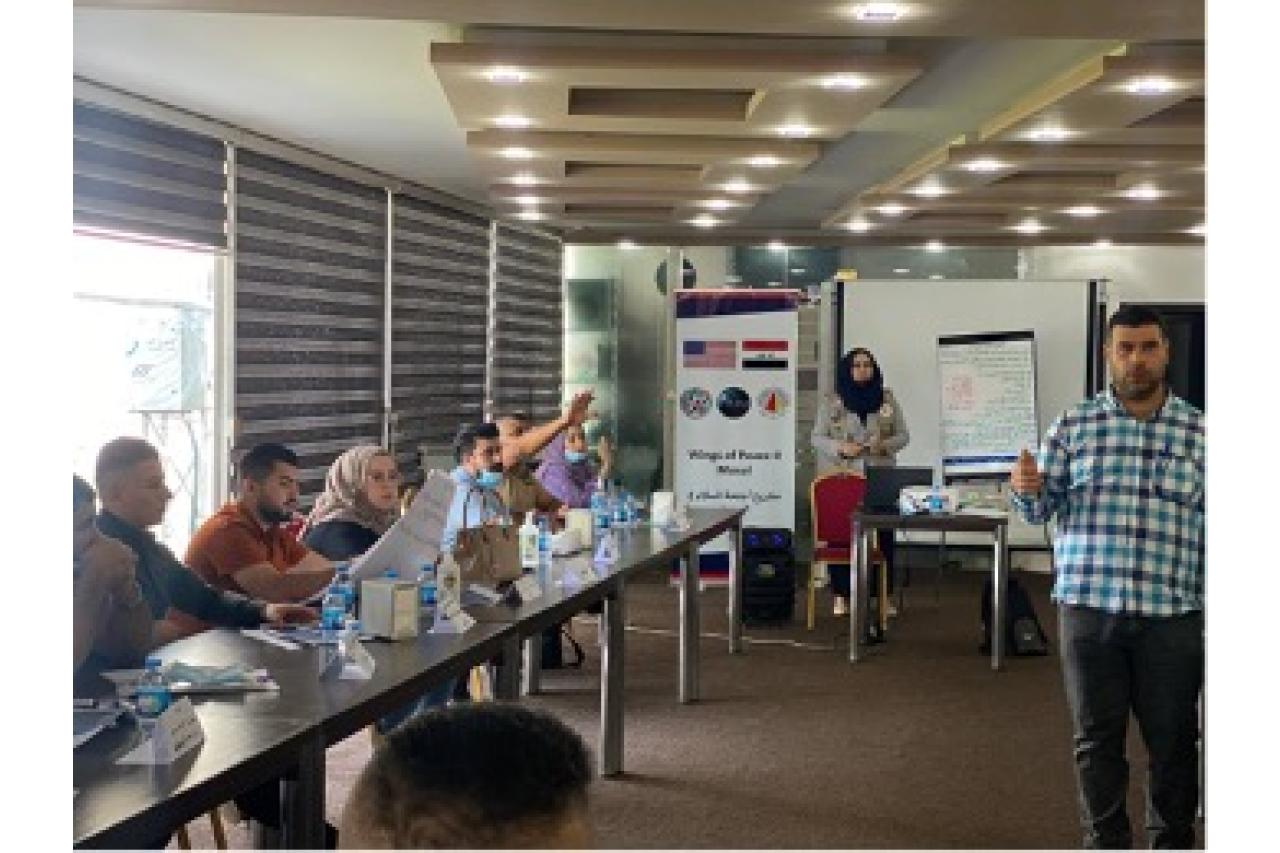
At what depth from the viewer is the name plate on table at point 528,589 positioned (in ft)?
14.0

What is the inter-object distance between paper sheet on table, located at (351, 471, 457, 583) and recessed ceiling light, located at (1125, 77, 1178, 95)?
2.71 metres

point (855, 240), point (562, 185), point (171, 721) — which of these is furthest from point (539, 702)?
point (855, 240)

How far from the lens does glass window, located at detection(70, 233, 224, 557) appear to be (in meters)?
6.04

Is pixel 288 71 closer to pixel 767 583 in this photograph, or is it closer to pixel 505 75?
pixel 505 75

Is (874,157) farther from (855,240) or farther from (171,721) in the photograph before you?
(171,721)

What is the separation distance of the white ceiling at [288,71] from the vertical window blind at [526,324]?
2919mm

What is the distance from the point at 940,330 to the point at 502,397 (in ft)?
9.45

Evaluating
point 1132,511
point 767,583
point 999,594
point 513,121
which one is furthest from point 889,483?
point 1132,511

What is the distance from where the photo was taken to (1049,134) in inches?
242

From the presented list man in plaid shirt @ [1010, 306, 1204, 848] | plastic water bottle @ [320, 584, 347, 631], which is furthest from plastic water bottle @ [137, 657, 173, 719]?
man in plaid shirt @ [1010, 306, 1204, 848]

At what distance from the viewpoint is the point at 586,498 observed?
24.7ft

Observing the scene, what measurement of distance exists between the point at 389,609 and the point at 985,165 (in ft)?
14.4

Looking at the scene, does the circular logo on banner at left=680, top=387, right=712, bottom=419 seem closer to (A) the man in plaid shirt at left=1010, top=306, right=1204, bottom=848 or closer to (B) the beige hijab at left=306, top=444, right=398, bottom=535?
(B) the beige hijab at left=306, top=444, right=398, bottom=535

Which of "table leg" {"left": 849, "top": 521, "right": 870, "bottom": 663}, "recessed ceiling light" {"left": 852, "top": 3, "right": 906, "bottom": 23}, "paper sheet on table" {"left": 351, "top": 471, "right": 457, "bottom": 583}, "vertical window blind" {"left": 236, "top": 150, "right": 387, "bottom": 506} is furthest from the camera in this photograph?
"table leg" {"left": 849, "top": 521, "right": 870, "bottom": 663}
